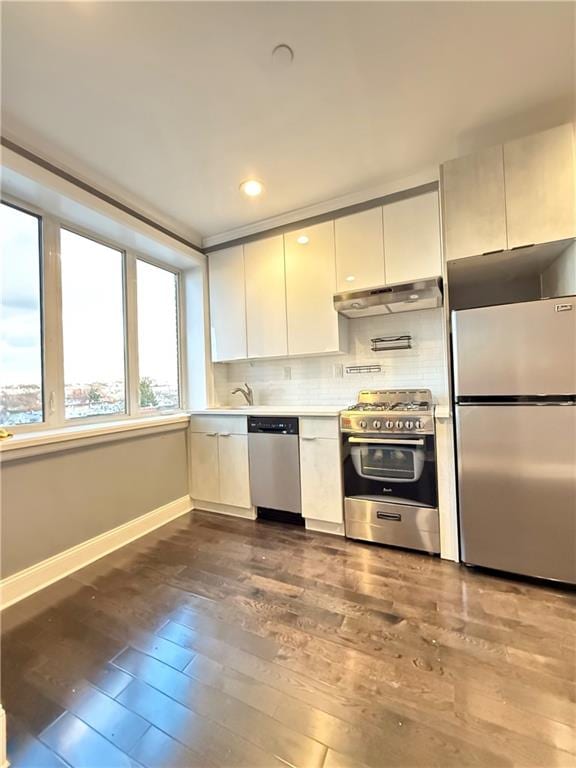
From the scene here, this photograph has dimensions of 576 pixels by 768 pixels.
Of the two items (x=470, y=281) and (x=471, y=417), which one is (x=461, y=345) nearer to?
(x=471, y=417)

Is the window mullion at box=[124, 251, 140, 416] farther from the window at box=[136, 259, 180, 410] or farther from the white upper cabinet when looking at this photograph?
the white upper cabinet

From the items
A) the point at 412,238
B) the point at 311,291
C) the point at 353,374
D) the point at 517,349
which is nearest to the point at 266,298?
the point at 311,291

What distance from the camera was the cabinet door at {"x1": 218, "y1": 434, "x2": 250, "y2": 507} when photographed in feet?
9.46

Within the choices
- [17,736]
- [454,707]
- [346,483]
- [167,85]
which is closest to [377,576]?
[346,483]

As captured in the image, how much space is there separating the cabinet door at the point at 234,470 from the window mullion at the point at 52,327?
124 centimetres

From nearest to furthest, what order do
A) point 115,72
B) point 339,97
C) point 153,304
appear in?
point 115,72 < point 339,97 < point 153,304

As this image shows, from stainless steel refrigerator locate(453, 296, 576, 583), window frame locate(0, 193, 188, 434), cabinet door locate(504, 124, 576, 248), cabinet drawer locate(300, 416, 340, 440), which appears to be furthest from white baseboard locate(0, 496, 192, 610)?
cabinet door locate(504, 124, 576, 248)

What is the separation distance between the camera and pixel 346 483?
248 cm

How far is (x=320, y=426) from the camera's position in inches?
101

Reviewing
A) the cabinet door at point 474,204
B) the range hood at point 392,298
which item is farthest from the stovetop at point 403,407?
the cabinet door at point 474,204

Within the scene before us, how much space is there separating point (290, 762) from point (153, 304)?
3.15 meters

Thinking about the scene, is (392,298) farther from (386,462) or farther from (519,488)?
(519,488)

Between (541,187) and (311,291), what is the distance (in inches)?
62.9

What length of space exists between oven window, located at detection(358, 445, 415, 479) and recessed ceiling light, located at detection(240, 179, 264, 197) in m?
2.06
